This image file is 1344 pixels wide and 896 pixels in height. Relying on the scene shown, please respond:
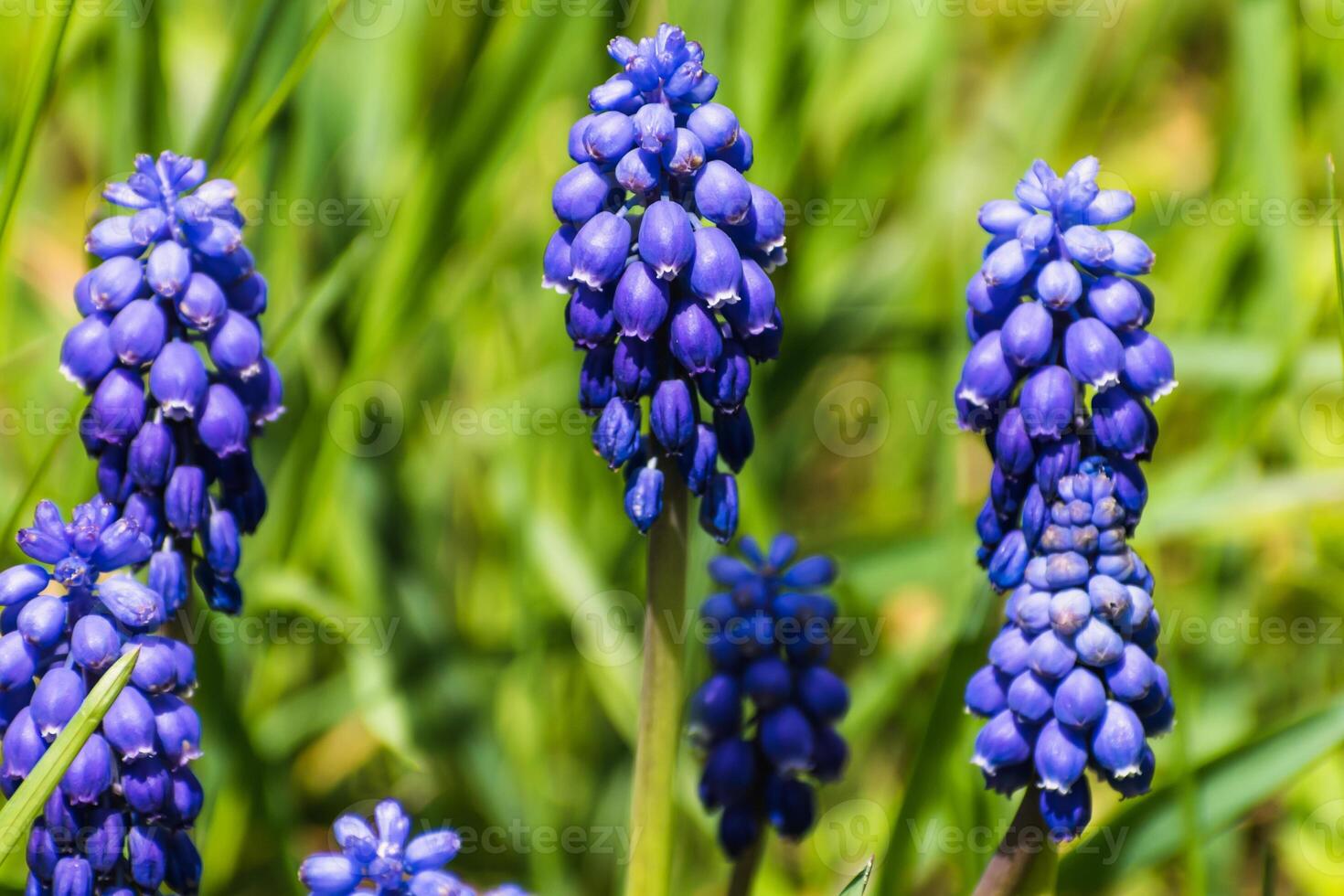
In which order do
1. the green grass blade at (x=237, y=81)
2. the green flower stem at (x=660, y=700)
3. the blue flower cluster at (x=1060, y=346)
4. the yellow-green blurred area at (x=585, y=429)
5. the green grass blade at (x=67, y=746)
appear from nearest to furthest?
the green grass blade at (x=67, y=746)
the blue flower cluster at (x=1060, y=346)
the green flower stem at (x=660, y=700)
the green grass blade at (x=237, y=81)
the yellow-green blurred area at (x=585, y=429)

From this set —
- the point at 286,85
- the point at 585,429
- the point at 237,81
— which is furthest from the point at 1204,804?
the point at 237,81

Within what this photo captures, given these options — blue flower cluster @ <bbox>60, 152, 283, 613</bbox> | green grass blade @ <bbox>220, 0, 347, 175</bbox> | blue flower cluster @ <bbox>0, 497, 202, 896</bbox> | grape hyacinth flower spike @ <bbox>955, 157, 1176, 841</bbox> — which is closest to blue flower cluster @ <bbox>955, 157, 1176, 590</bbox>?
grape hyacinth flower spike @ <bbox>955, 157, 1176, 841</bbox>

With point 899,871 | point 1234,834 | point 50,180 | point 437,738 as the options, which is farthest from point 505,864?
point 50,180

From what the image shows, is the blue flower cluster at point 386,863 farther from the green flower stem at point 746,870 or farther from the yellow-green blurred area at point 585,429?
the yellow-green blurred area at point 585,429

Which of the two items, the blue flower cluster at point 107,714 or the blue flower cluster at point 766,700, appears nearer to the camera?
the blue flower cluster at point 107,714

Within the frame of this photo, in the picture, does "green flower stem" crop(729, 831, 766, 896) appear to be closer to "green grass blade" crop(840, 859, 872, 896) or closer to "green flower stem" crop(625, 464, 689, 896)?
"green flower stem" crop(625, 464, 689, 896)

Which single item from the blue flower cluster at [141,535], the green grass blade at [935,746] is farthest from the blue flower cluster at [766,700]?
the blue flower cluster at [141,535]

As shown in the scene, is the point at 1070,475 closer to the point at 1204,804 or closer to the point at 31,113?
the point at 1204,804
